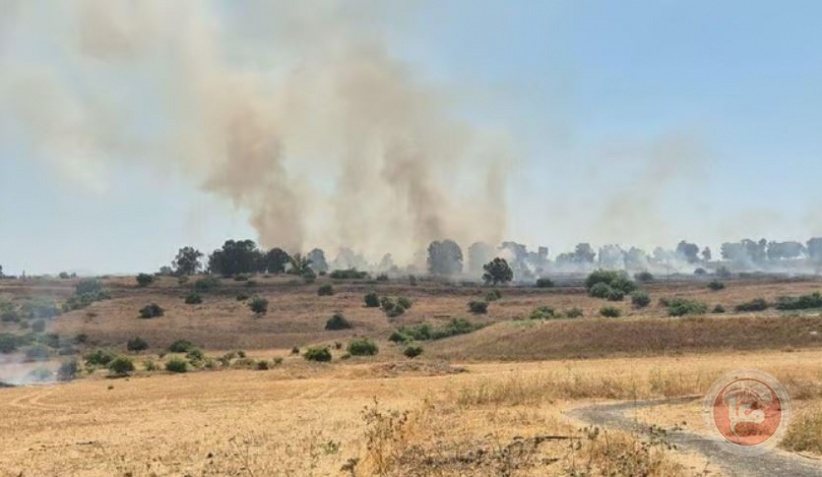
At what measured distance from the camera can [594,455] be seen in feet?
46.6

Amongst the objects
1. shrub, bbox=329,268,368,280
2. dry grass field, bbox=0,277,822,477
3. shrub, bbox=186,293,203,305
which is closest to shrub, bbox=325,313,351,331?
dry grass field, bbox=0,277,822,477

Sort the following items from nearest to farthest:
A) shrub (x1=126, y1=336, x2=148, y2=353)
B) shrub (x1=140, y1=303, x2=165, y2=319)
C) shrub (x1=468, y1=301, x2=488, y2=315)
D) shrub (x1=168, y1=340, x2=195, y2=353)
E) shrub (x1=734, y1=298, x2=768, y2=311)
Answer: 1. shrub (x1=168, y1=340, x2=195, y2=353)
2. shrub (x1=126, y1=336, x2=148, y2=353)
3. shrub (x1=734, y1=298, x2=768, y2=311)
4. shrub (x1=140, y1=303, x2=165, y2=319)
5. shrub (x1=468, y1=301, x2=488, y2=315)

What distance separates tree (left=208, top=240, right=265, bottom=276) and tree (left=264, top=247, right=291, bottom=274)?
1156mm

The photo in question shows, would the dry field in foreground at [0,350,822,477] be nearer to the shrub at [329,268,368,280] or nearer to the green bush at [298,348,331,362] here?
the green bush at [298,348,331,362]

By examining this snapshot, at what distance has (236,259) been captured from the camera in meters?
163

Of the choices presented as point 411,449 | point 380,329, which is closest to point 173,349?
point 380,329

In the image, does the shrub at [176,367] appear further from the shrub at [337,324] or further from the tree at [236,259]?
the tree at [236,259]

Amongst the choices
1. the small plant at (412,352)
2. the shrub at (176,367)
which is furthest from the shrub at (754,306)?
the shrub at (176,367)

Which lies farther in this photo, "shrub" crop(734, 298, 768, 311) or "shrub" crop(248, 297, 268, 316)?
"shrub" crop(248, 297, 268, 316)

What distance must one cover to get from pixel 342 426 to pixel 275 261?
472 feet

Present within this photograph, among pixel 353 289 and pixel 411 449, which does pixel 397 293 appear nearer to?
pixel 353 289

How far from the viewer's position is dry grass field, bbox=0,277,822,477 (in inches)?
615

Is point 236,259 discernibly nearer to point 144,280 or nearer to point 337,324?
point 144,280

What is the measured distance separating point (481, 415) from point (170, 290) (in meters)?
114
